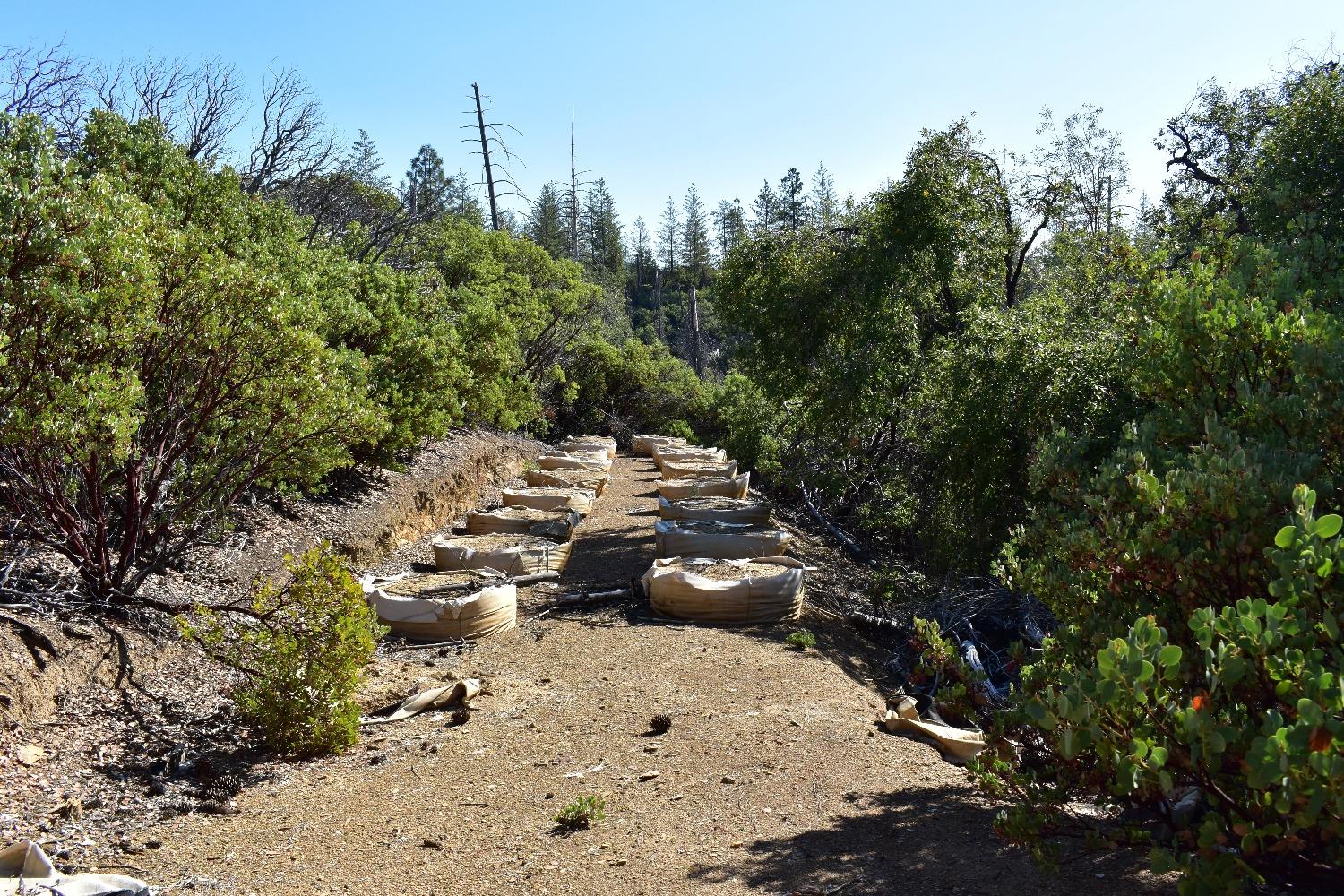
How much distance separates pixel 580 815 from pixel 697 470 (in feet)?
41.0

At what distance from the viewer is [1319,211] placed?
6.57m

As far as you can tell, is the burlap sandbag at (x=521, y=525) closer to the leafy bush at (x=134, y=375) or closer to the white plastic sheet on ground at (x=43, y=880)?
the leafy bush at (x=134, y=375)

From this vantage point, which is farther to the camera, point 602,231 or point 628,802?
point 602,231

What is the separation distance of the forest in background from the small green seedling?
177cm

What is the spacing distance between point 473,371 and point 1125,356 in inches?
413

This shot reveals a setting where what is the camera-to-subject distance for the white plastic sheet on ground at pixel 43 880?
3088mm

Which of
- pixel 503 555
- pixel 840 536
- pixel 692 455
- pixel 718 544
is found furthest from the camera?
pixel 692 455

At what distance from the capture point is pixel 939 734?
549 cm

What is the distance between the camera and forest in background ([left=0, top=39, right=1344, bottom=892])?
2168 mm

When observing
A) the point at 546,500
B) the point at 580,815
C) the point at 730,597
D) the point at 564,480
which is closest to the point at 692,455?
the point at 564,480

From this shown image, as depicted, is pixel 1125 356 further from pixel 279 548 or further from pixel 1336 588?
pixel 279 548

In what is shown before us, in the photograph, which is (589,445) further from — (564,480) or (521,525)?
(521,525)

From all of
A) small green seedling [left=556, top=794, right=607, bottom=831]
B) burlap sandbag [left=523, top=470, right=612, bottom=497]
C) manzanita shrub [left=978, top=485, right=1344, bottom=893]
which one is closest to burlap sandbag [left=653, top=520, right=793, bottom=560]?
burlap sandbag [left=523, top=470, right=612, bottom=497]

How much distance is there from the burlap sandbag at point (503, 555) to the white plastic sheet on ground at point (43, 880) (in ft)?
18.8
